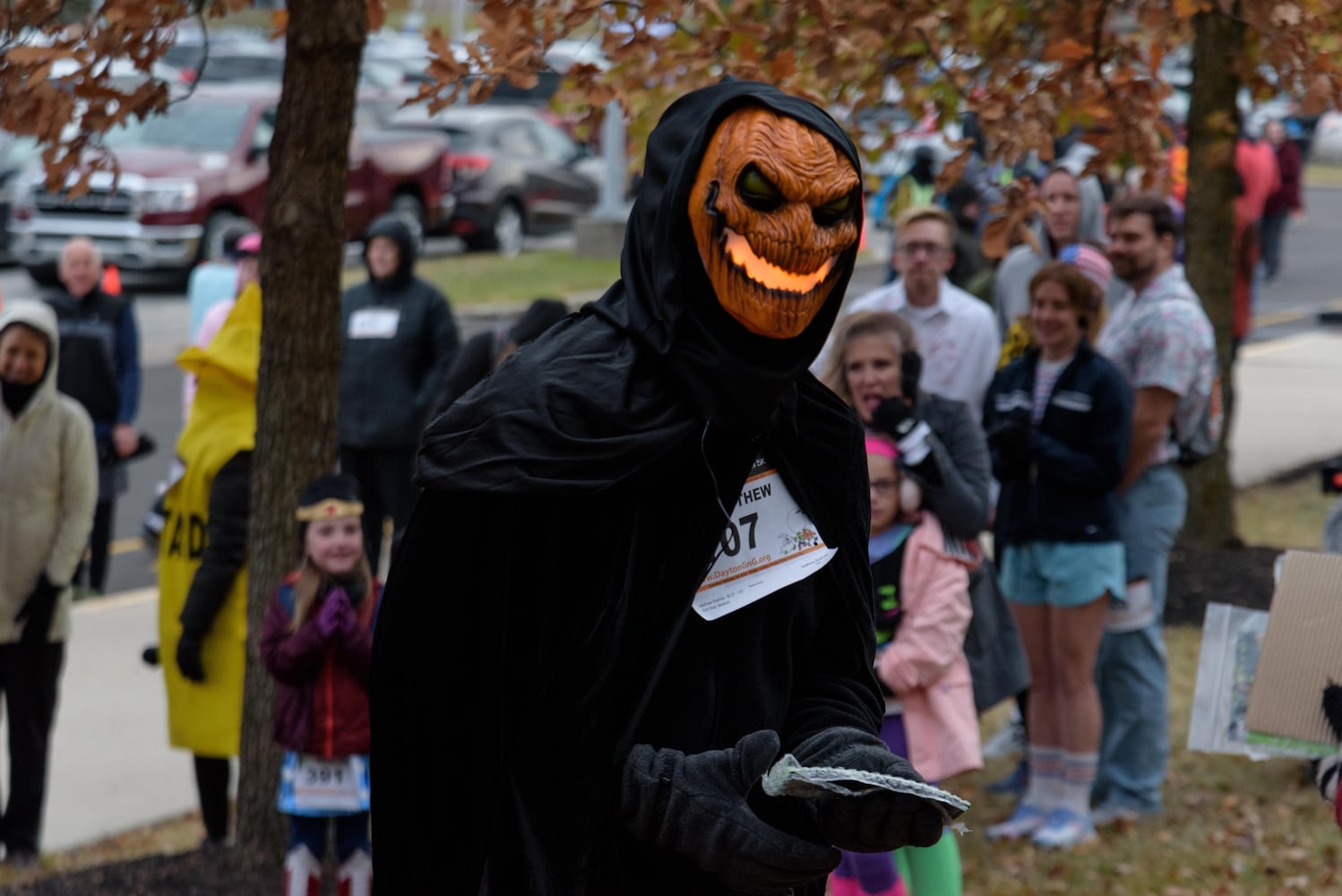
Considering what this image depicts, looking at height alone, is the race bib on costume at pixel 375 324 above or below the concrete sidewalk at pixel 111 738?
above

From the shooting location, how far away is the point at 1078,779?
633 cm

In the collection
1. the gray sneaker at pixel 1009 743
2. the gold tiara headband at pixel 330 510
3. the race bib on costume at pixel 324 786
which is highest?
the gold tiara headband at pixel 330 510

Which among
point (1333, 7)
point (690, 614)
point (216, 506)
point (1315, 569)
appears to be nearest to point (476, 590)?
point (690, 614)

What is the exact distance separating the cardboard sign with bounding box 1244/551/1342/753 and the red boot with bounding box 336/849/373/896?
258 cm

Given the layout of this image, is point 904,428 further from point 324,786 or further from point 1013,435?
point 324,786

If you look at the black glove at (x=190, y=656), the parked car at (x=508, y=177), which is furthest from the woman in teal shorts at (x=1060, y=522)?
the parked car at (x=508, y=177)

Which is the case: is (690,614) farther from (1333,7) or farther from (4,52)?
(1333,7)

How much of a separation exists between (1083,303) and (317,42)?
105 inches

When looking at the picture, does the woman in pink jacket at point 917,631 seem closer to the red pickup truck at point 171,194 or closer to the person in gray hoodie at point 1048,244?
the person in gray hoodie at point 1048,244

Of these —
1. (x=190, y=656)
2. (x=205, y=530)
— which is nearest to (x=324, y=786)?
(x=190, y=656)

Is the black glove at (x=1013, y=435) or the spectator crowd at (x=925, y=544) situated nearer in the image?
the spectator crowd at (x=925, y=544)

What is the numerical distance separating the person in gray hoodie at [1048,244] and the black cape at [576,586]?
195 inches

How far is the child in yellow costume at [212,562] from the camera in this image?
5949 mm

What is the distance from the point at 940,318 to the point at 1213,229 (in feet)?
10.9
